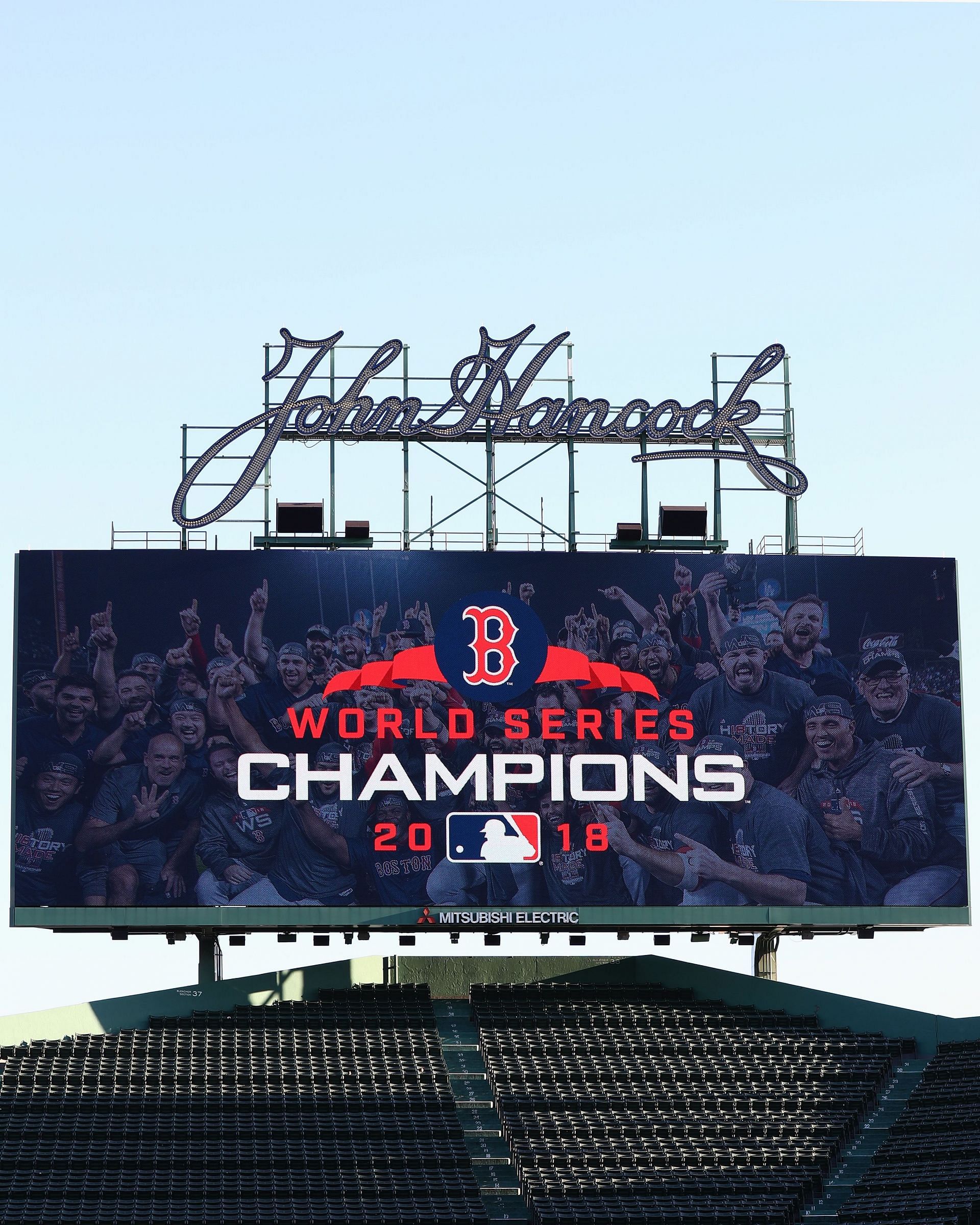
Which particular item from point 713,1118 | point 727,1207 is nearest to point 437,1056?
point 713,1118

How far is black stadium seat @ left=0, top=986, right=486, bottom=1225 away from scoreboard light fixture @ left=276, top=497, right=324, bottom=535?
910 cm

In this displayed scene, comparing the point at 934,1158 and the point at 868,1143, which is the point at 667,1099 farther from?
the point at 934,1158

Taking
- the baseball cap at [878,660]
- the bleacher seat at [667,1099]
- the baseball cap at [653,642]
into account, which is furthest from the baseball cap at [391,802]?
the baseball cap at [878,660]

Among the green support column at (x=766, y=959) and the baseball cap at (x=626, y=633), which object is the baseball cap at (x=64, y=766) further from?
the green support column at (x=766, y=959)

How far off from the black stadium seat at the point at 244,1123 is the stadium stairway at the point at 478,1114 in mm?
304

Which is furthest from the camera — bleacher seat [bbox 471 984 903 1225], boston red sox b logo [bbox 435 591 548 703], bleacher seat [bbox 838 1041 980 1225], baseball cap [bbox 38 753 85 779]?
boston red sox b logo [bbox 435 591 548 703]

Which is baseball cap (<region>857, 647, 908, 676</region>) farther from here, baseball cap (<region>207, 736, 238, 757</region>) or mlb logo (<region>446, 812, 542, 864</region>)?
baseball cap (<region>207, 736, 238, 757</region>)

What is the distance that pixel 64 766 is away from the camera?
45.3 meters

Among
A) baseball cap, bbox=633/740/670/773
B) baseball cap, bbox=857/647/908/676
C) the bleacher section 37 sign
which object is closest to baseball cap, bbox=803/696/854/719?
the bleacher section 37 sign

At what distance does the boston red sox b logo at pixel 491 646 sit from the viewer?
4644cm

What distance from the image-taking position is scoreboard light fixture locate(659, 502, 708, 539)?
49.0 metres

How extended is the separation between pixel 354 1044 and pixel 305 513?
10.3 m

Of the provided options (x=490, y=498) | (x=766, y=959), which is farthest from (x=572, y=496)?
(x=766, y=959)

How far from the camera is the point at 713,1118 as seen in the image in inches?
1670
